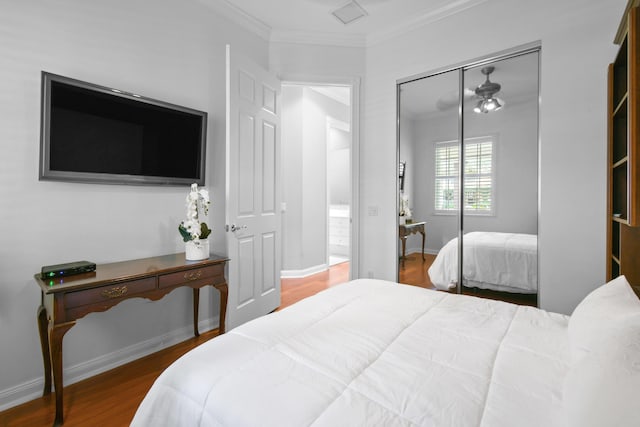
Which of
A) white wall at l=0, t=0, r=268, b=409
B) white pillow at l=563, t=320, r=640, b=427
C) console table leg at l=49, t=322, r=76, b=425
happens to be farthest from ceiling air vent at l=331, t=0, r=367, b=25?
console table leg at l=49, t=322, r=76, b=425

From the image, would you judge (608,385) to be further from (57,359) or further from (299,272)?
(299,272)

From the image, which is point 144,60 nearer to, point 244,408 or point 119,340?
point 119,340

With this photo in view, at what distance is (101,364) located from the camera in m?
2.19

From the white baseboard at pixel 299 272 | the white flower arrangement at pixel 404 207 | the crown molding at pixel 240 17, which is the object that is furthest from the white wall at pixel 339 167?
the crown molding at pixel 240 17

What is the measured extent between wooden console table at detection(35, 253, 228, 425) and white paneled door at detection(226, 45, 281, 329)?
1.07 feet

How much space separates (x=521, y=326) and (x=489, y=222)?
1.66 metres

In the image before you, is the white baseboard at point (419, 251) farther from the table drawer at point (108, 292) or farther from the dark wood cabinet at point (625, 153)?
the table drawer at point (108, 292)

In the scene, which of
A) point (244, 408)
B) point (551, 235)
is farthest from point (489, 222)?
point (244, 408)

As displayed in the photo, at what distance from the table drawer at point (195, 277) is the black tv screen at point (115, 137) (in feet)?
2.43

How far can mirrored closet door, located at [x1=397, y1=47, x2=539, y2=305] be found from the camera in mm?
2652

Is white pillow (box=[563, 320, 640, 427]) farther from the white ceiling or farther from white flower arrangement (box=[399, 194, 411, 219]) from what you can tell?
the white ceiling

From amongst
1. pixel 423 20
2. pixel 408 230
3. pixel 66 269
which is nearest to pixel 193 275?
pixel 66 269

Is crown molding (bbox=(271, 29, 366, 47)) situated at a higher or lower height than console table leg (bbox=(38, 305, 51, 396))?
→ higher

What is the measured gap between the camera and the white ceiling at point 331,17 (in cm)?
292
